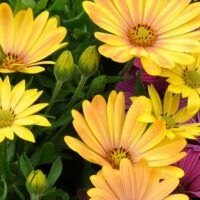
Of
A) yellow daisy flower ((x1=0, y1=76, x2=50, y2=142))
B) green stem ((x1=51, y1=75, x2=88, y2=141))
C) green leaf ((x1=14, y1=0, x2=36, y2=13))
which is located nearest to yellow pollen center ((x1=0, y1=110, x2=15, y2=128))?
yellow daisy flower ((x1=0, y1=76, x2=50, y2=142))

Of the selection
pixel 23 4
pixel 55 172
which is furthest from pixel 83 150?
pixel 23 4

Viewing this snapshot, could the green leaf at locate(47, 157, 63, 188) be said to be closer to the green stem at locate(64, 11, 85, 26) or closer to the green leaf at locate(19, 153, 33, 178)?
the green leaf at locate(19, 153, 33, 178)

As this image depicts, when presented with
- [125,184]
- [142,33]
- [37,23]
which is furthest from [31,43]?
[125,184]

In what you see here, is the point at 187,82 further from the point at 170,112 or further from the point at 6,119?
the point at 6,119

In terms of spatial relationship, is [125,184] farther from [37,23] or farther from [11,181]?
[37,23]

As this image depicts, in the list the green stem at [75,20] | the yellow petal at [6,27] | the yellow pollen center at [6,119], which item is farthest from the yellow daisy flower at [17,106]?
the green stem at [75,20]

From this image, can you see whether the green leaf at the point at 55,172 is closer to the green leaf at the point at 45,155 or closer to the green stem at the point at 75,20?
the green leaf at the point at 45,155
